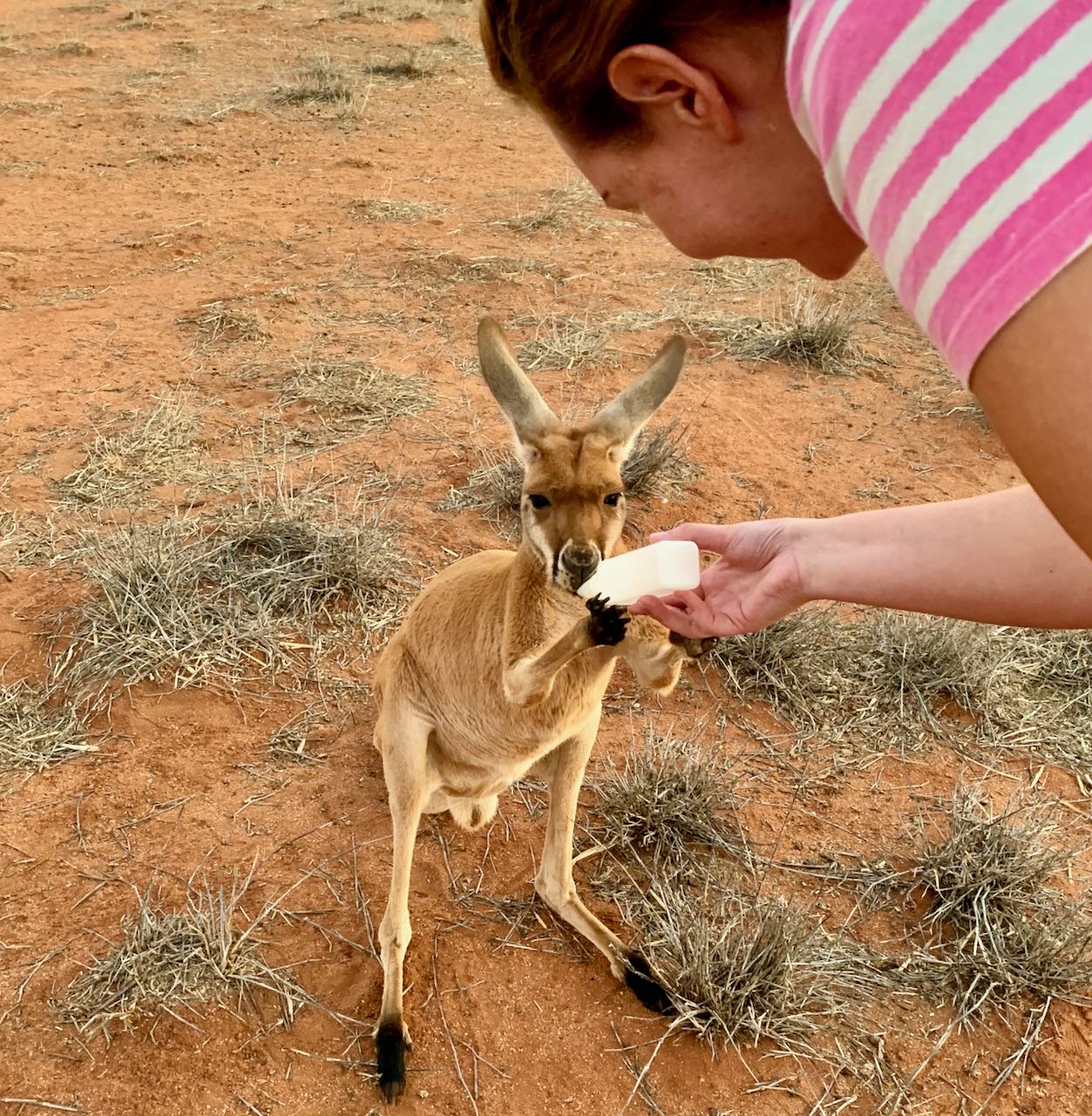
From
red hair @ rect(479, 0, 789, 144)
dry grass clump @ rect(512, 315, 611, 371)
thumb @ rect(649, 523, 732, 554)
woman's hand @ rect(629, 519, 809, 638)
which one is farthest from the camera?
dry grass clump @ rect(512, 315, 611, 371)

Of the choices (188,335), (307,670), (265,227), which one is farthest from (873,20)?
(265,227)

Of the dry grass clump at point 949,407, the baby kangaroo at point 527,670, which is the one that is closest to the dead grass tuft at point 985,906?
the baby kangaroo at point 527,670

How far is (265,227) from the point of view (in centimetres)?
725

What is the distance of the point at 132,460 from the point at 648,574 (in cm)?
323

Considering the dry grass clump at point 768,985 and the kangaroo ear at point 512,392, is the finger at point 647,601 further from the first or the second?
the dry grass clump at point 768,985

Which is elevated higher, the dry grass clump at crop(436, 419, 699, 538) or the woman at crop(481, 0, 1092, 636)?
the woman at crop(481, 0, 1092, 636)

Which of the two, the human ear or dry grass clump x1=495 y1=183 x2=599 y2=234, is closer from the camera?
the human ear

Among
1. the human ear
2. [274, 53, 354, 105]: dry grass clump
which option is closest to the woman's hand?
the human ear

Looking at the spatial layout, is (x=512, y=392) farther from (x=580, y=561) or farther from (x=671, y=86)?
(x=671, y=86)

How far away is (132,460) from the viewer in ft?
14.6

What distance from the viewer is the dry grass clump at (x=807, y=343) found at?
19.2ft

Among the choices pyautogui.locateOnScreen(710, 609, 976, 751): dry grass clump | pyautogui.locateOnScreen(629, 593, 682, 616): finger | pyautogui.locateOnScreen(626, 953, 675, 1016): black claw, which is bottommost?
pyautogui.locateOnScreen(710, 609, 976, 751): dry grass clump

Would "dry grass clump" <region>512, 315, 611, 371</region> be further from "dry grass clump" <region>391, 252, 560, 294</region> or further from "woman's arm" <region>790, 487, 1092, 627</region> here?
"woman's arm" <region>790, 487, 1092, 627</region>

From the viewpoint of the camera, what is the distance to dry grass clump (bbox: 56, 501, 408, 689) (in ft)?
11.0
